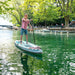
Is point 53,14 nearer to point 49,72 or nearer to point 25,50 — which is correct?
point 25,50

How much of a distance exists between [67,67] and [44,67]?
117cm

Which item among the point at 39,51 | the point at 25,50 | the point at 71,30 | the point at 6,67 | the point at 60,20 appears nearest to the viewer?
the point at 6,67

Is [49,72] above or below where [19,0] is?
below

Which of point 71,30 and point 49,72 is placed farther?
point 71,30

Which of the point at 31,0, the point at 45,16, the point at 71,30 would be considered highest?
the point at 31,0

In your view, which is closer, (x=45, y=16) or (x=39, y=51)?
(x=39, y=51)

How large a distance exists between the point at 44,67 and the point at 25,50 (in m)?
4.95

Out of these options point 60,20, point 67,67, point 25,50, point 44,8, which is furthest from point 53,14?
point 67,67

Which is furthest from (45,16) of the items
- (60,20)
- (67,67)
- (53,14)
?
(67,67)

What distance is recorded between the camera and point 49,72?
25.3 feet

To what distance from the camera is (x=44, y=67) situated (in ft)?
28.1

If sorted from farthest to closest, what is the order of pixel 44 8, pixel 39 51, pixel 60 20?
pixel 60 20 → pixel 44 8 → pixel 39 51

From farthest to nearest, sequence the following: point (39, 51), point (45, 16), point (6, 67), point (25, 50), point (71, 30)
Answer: point (45, 16) → point (71, 30) → point (25, 50) → point (39, 51) → point (6, 67)

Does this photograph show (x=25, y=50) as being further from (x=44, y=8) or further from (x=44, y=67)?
(x=44, y=8)
